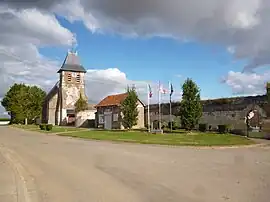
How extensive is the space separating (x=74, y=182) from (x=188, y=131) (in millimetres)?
27094

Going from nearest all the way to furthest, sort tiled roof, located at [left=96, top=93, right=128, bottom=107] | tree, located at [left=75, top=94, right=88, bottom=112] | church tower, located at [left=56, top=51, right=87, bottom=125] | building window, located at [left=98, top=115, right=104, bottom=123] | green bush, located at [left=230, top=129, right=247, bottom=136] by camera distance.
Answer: green bush, located at [left=230, top=129, right=247, bottom=136]
tiled roof, located at [left=96, top=93, right=128, bottom=107]
building window, located at [left=98, top=115, right=104, bottom=123]
tree, located at [left=75, top=94, right=88, bottom=112]
church tower, located at [left=56, top=51, right=87, bottom=125]

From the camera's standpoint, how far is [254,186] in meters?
8.90

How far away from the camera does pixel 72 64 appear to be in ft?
245

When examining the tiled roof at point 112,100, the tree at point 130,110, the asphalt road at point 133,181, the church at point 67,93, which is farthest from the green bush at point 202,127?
the church at point 67,93

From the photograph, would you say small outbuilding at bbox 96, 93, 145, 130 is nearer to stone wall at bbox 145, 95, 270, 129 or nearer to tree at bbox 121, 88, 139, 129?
tree at bbox 121, 88, 139, 129

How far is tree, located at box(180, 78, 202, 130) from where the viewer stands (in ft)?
112

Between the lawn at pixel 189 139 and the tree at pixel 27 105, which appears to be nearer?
the lawn at pixel 189 139

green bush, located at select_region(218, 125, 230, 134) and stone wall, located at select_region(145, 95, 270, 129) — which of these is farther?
green bush, located at select_region(218, 125, 230, 134)

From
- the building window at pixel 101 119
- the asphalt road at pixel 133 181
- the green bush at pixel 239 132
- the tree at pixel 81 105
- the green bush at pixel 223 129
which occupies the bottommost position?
the asphalt road at pixel 133 181

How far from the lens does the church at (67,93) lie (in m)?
70.0

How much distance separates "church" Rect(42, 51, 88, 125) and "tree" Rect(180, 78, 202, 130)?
38.8m

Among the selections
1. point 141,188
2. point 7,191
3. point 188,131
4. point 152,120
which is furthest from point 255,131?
point 7,191

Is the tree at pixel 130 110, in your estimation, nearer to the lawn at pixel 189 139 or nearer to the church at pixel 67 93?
the lawn at pixel 189 139

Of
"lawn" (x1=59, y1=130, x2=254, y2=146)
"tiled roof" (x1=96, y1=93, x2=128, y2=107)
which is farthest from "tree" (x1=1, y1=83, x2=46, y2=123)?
"lawn" (x1=59, y1=130, x2=254, y2=146)
